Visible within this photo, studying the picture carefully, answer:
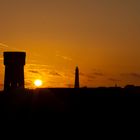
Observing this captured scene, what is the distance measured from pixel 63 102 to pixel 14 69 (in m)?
7.68

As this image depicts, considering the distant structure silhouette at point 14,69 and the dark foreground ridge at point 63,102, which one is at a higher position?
the distant structure silhouette at point 14,69

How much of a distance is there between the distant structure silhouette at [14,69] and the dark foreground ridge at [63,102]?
4.11m

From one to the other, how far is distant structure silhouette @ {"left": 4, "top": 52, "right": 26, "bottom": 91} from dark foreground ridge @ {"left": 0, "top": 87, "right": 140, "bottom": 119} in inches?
162

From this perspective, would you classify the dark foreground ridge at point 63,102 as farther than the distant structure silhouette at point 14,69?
No

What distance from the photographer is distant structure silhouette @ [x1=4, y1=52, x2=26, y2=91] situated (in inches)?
1099

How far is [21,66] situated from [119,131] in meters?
11.1

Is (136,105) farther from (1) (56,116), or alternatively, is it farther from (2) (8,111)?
(2) (8,111)

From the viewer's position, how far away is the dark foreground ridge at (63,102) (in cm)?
2056

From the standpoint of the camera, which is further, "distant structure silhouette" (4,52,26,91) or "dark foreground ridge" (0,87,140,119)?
"distant structure silhouette" (4,52,26,91)

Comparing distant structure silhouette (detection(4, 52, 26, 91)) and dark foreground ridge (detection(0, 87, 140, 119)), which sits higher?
distant structure silhouette (detection(4, 52, 26, 91))

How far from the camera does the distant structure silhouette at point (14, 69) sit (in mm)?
27916

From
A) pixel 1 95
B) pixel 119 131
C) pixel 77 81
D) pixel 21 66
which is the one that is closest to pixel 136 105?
pixel 119 131

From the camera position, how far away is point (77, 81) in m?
35.5

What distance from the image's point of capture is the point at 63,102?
21.6 m
